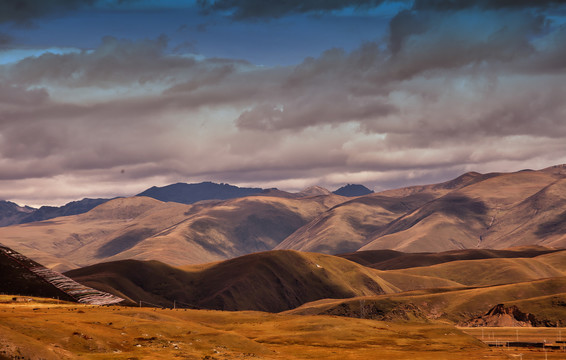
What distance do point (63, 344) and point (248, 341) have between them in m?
51.3

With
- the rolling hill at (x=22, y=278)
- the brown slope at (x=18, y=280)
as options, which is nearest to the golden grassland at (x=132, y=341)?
the brown slope at (x=18, y=280)

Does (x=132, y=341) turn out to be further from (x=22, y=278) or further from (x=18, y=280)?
(x=22, y=278)

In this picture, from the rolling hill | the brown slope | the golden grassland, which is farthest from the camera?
the rolling hill

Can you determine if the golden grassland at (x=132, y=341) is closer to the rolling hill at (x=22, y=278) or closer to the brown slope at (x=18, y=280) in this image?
the brown slope at (x=18, y=280)

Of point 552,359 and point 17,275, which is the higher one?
point 17,275

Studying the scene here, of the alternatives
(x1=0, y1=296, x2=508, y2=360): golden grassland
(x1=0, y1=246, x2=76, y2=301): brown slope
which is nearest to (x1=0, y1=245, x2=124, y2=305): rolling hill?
(x1=0, y1=246, x2=76, y2=301): brown slope

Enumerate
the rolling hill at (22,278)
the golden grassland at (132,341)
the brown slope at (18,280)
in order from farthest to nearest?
the rolling hill at (22,278) < the brown slope at (18,280) < the golden grassland at (132,341)

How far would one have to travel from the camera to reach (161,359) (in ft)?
408

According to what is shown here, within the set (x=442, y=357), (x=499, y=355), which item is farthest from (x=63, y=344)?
(x=499, y=355)

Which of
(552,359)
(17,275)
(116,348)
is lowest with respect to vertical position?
(552,359)

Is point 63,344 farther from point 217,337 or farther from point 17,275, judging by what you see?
point 17,275

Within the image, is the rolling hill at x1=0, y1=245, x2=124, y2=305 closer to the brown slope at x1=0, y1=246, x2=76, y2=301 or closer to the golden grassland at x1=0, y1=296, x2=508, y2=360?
the brown slope at x1=0, y1=246, x2=76, y2=301

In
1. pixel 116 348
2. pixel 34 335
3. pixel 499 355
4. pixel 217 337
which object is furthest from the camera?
pixel 499 355

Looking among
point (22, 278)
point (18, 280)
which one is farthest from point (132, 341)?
point (22, 278)
